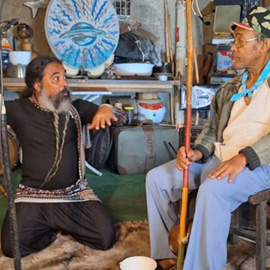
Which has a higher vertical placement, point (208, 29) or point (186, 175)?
point (208, 29)

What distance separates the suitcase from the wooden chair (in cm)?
198

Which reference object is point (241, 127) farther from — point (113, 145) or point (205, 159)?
point (113, 145)

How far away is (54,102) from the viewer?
219 centimetres

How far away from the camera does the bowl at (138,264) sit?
1.77 meters

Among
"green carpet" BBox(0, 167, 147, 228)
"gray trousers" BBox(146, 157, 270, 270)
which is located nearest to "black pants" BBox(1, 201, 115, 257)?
"green carpet" BBox(0, 167, 147, 228)

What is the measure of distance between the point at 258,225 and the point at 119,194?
1.63 m

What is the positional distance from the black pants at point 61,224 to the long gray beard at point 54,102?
554 millimetres

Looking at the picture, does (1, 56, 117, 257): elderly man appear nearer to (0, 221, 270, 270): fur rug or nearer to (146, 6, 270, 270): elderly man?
(0, 221, 270, 270): fur rug

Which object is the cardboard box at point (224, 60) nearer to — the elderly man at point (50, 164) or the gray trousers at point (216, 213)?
the elderly man at point (50, 164)

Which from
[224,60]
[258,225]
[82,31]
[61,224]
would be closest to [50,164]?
[61,224]

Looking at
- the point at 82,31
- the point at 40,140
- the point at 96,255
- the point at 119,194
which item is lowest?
the point at 119,194

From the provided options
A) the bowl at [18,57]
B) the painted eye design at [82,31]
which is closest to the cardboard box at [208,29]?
the painted eye design at [82,31]

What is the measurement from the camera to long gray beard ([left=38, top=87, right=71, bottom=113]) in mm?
2184

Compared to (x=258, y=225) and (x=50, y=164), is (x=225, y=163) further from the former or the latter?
(x=50, y=164)
